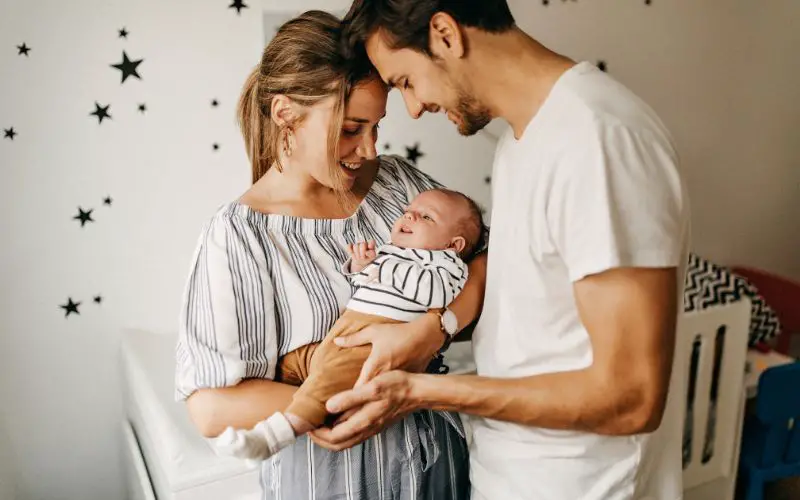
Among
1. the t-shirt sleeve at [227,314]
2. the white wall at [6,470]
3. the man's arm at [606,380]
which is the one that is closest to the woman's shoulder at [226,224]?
the t-shirt sleeve at [227,314]

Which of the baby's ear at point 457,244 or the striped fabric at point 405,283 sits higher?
the baby's ear at point 457,244

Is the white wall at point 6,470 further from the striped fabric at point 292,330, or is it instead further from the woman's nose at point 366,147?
the woman's nose at point 366,147

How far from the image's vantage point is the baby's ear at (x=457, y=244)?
42.8 inches

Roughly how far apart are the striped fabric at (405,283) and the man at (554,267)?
7 centimetres

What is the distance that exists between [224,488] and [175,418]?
16cm

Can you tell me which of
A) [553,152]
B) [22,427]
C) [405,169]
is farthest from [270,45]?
[22,427]

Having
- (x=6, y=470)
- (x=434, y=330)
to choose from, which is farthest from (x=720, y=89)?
(x=6, y=470)

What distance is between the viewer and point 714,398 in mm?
1934

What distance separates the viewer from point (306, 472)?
40.9 inches

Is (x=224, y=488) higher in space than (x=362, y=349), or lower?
lower

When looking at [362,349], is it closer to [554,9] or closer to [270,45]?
[270,45]

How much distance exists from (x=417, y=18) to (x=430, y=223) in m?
0.30

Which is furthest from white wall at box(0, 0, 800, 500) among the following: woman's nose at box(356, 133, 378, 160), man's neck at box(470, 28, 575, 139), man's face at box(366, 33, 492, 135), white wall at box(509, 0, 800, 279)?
white wall at box(509, 0, 800, 279)

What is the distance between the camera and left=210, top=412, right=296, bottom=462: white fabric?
86 centimetres
